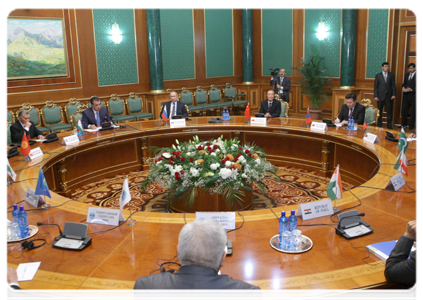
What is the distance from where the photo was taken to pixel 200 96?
9891 millimetres

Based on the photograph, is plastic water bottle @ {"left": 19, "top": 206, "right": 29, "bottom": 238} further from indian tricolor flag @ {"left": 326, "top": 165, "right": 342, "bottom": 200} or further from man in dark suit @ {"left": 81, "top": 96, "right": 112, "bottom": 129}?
man in dark suit @ {"left": 81, "top": 96, "right": 112, "bottom": 129}

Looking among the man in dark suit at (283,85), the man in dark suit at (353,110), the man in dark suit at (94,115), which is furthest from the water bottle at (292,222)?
the man in dark suit at (283,85)

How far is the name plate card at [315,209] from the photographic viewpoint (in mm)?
2555

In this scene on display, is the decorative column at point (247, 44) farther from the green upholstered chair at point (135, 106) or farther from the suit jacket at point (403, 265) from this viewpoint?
the suit jacket at point (403, 265)

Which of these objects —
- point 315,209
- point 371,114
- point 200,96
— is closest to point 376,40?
point 371,114

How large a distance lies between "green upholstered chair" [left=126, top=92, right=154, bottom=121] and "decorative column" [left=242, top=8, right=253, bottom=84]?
11.0ft

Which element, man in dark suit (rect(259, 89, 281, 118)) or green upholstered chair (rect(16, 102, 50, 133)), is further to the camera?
green upholstered chair (rect(16, 102, 50, 133))

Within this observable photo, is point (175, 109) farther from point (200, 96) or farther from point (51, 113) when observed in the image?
point (200, 96)

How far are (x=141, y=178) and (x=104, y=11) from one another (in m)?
4.66

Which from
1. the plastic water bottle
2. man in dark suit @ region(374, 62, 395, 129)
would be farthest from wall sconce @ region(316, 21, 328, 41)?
the plastic water bottle

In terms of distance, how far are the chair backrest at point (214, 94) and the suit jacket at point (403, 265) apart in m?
8.50

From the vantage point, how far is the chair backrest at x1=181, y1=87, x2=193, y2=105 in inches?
379

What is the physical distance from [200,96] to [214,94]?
0.48 m

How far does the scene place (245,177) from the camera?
3.76 meters
